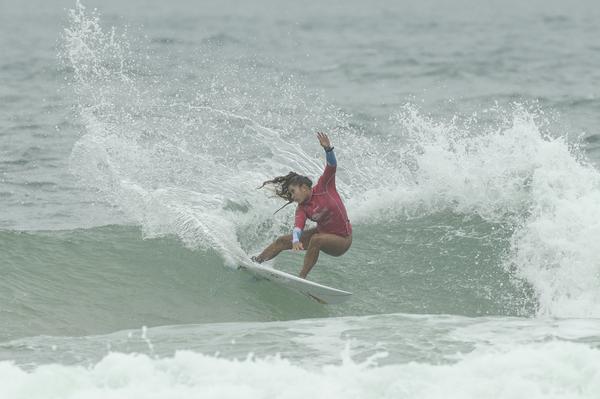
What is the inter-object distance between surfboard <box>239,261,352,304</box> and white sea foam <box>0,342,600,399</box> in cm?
294

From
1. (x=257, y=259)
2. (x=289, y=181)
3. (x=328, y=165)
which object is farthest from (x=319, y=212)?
(x=257, y=259)

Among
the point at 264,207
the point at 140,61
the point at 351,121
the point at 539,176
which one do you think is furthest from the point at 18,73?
the point at 539,176

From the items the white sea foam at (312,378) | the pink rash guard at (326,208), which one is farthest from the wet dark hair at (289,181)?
the white sea foam at (312,378)

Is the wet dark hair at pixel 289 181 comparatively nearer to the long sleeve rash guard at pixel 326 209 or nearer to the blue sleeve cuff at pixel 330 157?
the long sleeve rash guard at pixel 326 209

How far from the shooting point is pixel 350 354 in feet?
24.7

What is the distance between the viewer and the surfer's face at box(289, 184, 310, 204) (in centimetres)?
1038

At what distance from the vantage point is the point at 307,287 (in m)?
10.3

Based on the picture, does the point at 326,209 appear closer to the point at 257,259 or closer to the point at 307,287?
the point at 307,287

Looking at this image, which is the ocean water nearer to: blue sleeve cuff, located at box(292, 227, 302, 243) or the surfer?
the surfer

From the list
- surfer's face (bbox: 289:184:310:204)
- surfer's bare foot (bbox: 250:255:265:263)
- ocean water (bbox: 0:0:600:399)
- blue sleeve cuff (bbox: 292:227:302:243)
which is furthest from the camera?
surfer's bare foot (bbox: 250:255:265:263)

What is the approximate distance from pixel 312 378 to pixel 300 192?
3.69 meters

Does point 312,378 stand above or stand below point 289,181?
below

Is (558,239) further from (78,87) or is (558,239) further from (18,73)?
(18,73)

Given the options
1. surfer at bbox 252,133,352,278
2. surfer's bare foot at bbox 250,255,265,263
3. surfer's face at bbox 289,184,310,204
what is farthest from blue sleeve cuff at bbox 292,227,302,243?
surfer's bare foot at bbox 250,255,265,263
